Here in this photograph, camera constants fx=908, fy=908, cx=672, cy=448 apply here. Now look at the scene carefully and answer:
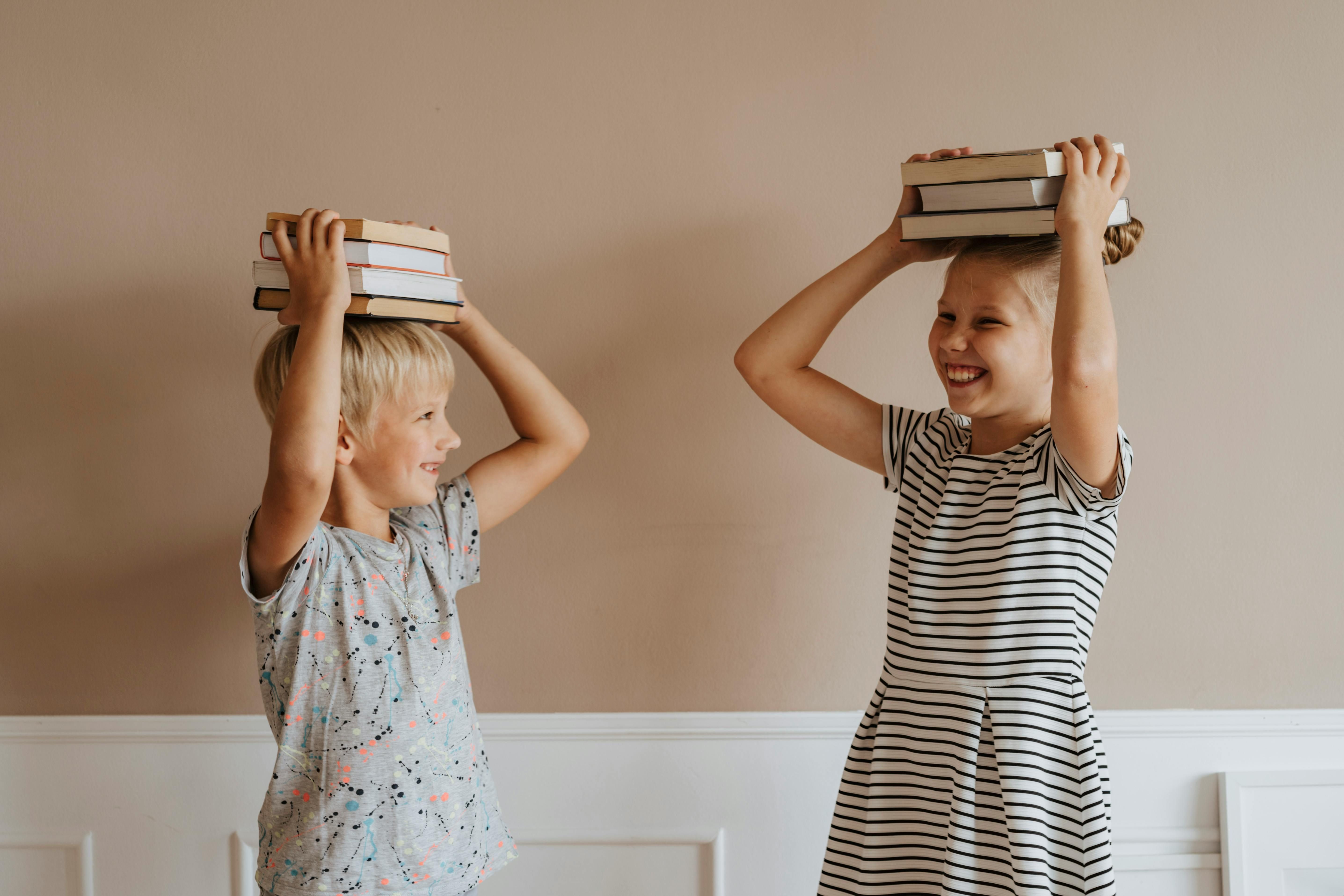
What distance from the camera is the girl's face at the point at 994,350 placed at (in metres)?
1.14

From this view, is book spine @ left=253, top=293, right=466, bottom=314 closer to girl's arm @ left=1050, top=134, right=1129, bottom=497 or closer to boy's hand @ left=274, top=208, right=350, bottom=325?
boy's hand @ left=274, top=208, right=350, bottom=325

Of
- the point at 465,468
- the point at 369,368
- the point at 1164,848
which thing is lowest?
the point at 1164,848

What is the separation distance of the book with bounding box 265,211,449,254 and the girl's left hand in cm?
76

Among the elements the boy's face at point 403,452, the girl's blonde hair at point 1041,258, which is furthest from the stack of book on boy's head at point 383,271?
the girl's blonde hair at point 1041,258

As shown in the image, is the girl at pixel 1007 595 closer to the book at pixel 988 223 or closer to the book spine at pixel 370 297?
the book at pixel 988 223

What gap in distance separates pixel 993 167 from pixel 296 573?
3.18ft

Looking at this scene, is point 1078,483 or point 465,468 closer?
point 1078,483

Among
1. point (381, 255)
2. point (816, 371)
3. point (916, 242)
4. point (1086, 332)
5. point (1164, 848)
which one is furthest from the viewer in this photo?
point (1164, 848)

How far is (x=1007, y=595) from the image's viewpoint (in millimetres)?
1132

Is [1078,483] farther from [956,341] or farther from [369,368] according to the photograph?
[369,368]

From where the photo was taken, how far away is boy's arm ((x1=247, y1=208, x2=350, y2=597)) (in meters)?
1.04

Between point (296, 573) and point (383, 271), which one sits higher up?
point (383, 271)

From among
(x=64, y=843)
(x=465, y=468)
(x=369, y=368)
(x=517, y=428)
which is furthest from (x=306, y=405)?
(x=64, y=843)

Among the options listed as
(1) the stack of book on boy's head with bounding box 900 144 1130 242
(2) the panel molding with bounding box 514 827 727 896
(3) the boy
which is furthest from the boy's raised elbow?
(2) the panel molding with bounding box 514 827 727 896
